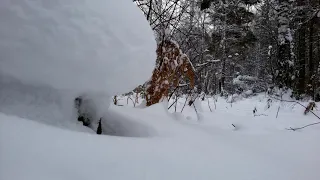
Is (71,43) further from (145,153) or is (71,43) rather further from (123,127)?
(123,127)

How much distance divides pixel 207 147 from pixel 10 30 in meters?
1.16

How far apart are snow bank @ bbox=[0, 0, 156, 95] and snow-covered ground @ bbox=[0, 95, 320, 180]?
0.24m

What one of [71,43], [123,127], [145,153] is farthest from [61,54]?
[123,127]

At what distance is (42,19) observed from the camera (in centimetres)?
126

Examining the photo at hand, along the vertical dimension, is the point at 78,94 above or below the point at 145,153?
above

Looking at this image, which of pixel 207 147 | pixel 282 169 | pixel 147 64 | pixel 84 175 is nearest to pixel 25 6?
pixel 147 64

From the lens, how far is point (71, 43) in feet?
4.23

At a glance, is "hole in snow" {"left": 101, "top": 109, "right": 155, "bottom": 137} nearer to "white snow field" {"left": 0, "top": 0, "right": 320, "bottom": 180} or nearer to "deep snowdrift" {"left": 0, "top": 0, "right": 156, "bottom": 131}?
"white snow field" {"left": 0, "top": 0, "right": 320, "bottom": 180}

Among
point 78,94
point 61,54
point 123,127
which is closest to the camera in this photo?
point 61,54

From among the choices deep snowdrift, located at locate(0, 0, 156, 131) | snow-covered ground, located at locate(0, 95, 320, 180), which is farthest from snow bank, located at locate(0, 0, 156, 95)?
snow-covered ground, located at locate(0, 95, 320, 180)

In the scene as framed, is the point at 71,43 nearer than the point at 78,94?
Yes

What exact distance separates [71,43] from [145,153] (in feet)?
1.95

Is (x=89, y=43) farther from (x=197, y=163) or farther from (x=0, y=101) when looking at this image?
(x=197, y=163)

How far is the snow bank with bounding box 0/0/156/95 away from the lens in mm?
1227
